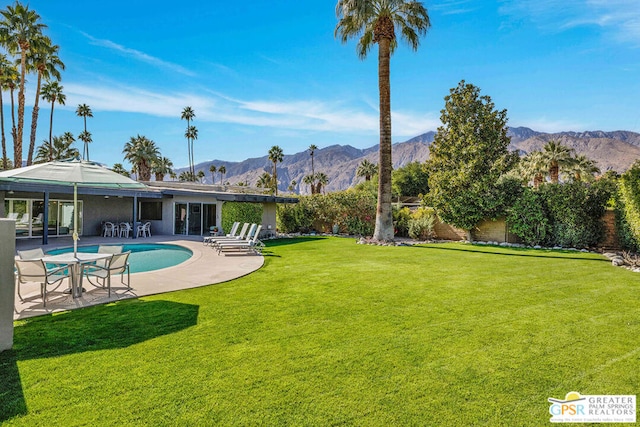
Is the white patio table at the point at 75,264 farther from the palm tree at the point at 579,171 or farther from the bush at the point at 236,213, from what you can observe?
the palm tree at the point at 579,171

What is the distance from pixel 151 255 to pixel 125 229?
27.5ft

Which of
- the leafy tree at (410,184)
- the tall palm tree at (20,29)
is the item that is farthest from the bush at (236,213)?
the leafy tree at (410,184)

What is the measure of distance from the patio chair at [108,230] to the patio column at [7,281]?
709 inches

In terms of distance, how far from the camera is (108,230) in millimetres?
20750

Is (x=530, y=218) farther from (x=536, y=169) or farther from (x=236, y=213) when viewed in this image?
(x=536, y=169)

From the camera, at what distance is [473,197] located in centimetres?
1848

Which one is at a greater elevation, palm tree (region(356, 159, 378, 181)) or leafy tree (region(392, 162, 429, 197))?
palm tree (region(356, 159, 378, 181))

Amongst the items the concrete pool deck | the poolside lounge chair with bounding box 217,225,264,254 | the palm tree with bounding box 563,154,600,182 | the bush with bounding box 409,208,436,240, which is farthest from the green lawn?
the palm tree with bounding box 563,154,600,182

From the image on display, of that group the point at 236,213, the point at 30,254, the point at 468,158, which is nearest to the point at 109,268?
the point at 30,254

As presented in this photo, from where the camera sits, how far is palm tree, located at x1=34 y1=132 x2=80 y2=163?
46644 millimetres

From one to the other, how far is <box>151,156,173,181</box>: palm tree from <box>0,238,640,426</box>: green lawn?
5677cm

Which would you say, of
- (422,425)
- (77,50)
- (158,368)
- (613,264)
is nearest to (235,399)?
(158,368)

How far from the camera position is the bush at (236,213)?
2111cm

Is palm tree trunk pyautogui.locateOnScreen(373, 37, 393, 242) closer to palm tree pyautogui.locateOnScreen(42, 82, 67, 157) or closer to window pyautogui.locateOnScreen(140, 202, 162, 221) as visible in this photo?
window pyautogui.locateOnScreen(140, 202, 162, 221)
